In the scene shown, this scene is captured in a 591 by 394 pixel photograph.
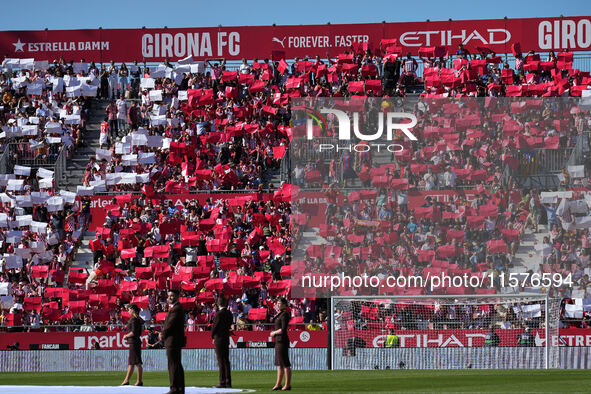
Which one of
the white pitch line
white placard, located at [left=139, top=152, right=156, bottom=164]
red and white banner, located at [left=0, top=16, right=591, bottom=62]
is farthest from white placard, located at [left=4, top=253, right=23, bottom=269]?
the white pitch line

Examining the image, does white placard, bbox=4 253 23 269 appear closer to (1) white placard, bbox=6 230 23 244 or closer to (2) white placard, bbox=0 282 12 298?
(1) white placard, bbox=6 230 23 244

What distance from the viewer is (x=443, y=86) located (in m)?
37.8

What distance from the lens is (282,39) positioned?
4294 centimetres

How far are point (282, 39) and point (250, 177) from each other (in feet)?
26.8

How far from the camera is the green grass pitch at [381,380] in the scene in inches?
744

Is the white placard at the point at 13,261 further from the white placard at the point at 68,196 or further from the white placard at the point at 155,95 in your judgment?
the white placard at the point at 155,95

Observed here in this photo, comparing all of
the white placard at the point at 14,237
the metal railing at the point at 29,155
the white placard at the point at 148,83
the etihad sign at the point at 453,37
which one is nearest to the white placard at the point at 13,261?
the white placard at the point at 14,237

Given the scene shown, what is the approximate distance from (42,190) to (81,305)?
674 cm

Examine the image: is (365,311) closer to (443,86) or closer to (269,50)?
(443,86)

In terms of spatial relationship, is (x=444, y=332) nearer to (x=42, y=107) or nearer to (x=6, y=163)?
(x=6, y=163)

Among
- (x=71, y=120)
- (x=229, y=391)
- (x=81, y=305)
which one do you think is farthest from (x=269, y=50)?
(x=229, y=391)

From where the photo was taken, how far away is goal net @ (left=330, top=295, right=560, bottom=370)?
87.9 feet

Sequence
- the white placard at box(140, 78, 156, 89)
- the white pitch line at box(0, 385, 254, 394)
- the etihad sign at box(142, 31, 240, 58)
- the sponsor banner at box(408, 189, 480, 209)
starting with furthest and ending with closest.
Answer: the etihad sign at box(142, 31, 240, 58) → the white placard at box(140, 78, 156, 89) → the sponsor banner at box(408, 189, 480, 209) → the white pitch line at box(0, 385, 254, 394)

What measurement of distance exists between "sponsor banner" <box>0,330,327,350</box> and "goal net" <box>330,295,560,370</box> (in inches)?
61.2
